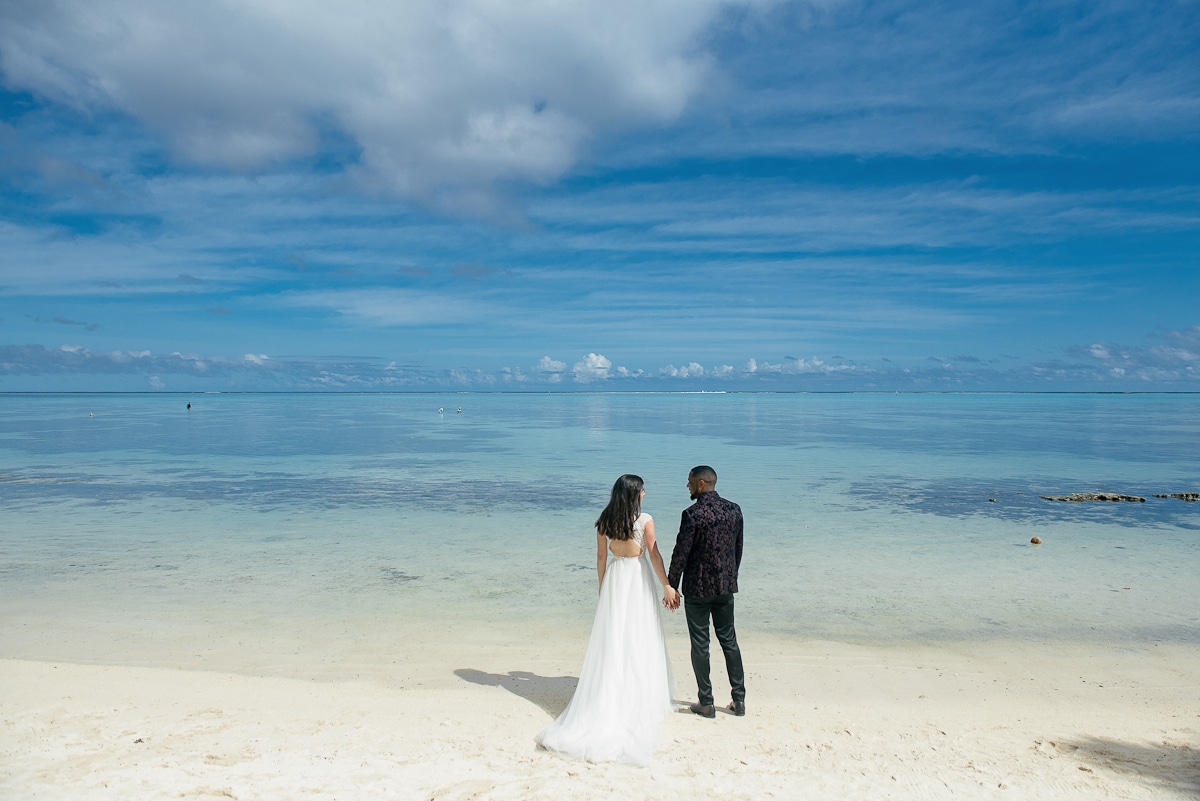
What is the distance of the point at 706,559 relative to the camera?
6219 mm

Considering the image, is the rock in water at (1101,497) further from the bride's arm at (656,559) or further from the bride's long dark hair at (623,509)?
the bride's long dark hair at (623,509)

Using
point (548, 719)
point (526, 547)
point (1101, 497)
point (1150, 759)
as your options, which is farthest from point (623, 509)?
point (1101, 497)

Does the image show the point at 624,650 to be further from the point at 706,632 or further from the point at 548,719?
the point at 548,719

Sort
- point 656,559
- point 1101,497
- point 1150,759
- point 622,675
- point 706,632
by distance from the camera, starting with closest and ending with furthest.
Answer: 1. point 1150,759
2. point 622,675
3. point 656,559
4. point 706,632
5. point 1101,497

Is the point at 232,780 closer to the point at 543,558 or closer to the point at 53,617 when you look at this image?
the point at 53,617

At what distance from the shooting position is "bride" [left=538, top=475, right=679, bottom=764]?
19.1 ft

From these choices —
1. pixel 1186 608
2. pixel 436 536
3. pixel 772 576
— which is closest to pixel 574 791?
pixel 772 576

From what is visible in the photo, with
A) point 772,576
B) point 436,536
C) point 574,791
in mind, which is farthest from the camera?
point 436,536

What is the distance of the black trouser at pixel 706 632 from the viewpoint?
250 inches

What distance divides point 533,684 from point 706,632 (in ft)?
6.95

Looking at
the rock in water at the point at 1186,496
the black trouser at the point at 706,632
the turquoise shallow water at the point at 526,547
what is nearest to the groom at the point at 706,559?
the black trouser at the point at 706,632

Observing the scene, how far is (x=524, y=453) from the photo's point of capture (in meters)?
36.2

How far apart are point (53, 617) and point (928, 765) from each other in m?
10.3

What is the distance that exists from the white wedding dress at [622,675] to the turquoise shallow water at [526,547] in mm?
4143
